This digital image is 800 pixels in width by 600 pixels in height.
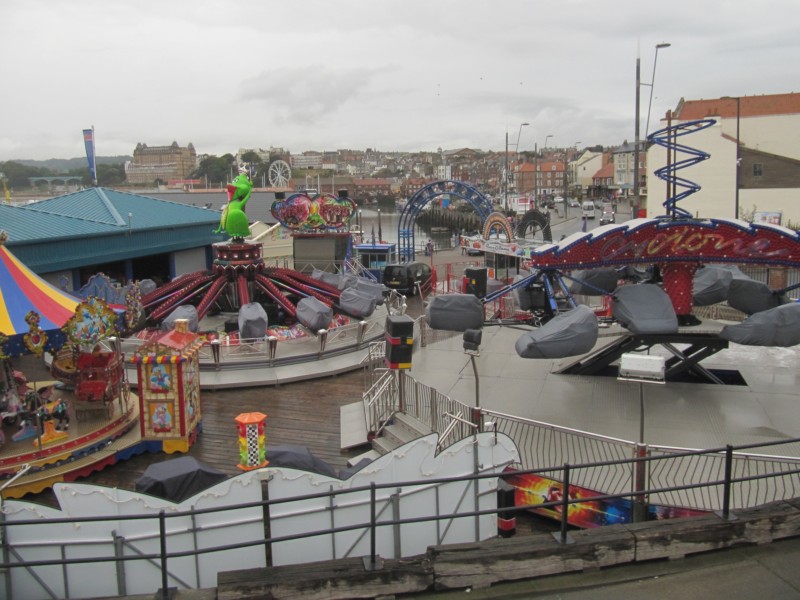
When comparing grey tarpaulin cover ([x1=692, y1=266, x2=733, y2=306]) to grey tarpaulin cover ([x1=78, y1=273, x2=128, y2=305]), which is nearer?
grey tarpaulin cover ([x1=692, y1=266, x2=733, y2=306])

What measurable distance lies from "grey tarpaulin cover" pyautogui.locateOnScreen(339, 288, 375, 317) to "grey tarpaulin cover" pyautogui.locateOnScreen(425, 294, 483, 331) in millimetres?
7798

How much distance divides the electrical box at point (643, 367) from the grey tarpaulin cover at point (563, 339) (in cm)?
370

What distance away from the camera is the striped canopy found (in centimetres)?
1286

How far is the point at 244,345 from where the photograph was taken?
18.6 metres

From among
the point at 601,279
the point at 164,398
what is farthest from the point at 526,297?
the point at 164,398

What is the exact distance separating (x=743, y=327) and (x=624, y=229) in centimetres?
283

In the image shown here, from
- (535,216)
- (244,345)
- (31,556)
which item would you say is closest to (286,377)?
(244,345)

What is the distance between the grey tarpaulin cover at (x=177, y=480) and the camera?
29.1 ft

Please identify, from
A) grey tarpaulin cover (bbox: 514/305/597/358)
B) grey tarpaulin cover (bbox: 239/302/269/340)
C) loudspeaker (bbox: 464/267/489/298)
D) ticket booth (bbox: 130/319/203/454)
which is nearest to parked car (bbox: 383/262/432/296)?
loudspeaker (bbox: 464/267/489/298)

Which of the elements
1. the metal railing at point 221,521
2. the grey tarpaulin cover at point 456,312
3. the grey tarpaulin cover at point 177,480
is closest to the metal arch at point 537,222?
the grey tarpaulin cover at point 456,312

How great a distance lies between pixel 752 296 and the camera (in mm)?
15039

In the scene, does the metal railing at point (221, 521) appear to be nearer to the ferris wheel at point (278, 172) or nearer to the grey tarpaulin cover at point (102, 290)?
the grey tarpaulin cover at point (102, 290)

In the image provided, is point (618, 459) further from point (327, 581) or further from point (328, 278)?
point (328, 278)

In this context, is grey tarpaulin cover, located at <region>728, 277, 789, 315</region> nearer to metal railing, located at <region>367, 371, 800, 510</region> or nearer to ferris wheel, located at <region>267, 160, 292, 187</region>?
metal railing, located at <region>367, 371, 800, 510</region>
